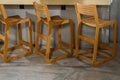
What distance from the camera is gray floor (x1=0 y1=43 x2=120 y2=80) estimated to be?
2787 millimetres

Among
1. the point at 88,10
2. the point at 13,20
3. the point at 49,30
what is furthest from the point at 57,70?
the point at 13,20

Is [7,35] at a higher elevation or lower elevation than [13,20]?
lower

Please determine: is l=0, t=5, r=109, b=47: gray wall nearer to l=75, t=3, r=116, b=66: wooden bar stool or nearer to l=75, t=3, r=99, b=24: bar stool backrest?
l=75, t=3, r=116, b=66: wooden bar stool

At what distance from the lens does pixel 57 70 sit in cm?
298

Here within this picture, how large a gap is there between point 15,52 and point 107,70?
1552mm

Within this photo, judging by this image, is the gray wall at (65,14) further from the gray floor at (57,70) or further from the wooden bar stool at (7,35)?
the gray floor at (57,70)

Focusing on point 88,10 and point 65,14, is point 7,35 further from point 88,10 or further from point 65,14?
point 88,10

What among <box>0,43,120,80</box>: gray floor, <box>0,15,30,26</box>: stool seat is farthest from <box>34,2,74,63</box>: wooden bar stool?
<box>0,15,30,26</box>: stool seat

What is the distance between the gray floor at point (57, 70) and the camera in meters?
2.79

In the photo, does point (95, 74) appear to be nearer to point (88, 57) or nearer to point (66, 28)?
point (88, 57)

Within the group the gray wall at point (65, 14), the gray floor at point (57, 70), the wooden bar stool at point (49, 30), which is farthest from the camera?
the gray wall at point (65, 14)

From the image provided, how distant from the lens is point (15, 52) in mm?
3625

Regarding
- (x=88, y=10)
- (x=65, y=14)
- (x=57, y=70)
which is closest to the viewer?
(x=88, y=10)

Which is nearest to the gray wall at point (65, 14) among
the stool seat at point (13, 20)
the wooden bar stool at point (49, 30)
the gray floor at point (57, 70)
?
the wooden bar stool at point (49, 30)
